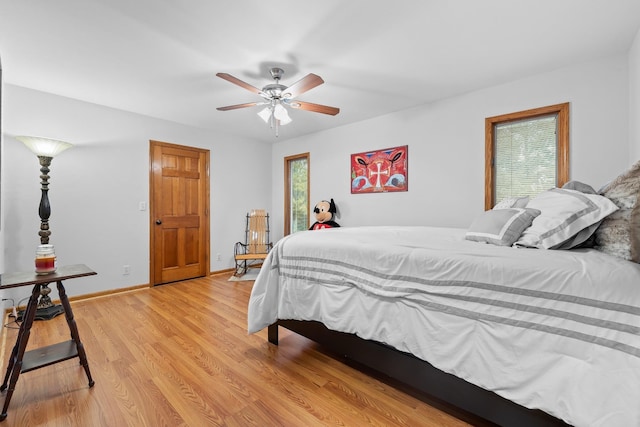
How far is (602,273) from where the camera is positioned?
1.06 metres

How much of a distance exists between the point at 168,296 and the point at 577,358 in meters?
3.88

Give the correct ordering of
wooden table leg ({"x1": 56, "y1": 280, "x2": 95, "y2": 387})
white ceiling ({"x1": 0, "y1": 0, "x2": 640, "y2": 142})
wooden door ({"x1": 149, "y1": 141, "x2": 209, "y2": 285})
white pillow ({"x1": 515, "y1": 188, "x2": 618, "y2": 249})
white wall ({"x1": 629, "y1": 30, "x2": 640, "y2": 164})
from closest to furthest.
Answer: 1. white pillow ({"x1": 515, "y1": 188, "x2": 618, "y2": 249})
2. wooden table leg ({"x1": 56, "y1": 280, "x2": 95, "y2": 387})
3. white ceiling ({"x1": 0, "y1": 0, "x2": 640, "y2": 142})
4. white wall ({"x1": 629, "y1": 30, "x2": 640, "y2": 164})
5. wooden door ({"x1": 149, "y1": 141, "x2": 209, "y2": 285})

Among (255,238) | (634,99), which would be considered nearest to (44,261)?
(255,238)

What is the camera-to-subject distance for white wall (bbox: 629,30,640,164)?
2.17 meters

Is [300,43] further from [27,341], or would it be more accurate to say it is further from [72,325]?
[27,341]

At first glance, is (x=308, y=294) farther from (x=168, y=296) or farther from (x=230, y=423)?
(x=168, y=296)

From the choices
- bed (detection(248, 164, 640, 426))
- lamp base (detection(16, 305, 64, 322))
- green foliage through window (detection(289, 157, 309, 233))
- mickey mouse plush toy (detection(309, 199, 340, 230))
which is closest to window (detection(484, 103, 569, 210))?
bed (detection(248, 164, 640, 426))

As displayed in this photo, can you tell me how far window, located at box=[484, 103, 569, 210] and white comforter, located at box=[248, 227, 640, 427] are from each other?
1934 mm

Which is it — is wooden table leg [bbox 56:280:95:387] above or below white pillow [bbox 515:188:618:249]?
below

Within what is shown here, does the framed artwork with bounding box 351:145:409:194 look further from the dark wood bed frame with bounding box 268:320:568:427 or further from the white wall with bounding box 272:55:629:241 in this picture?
the dark wood bed frame with bounding box 268:320:568:427

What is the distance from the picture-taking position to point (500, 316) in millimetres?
1230

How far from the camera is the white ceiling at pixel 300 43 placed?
6.22 feet

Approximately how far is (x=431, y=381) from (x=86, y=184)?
4.17 metres

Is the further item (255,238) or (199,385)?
(255,238)
